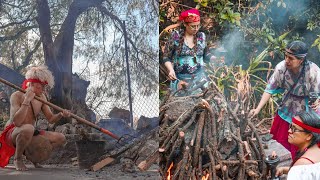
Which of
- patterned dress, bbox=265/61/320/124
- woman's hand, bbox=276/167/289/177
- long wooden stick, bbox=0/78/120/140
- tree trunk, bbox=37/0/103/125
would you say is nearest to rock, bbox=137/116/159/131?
long wooden stick, bbox=0/78/120/140

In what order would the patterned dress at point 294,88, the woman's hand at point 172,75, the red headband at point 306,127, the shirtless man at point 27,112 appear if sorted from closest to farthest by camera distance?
1. the shirtless man at point 27,112
2. the red headband at point 306,127
3. the patterned dress at point 294,88
4. the woman's hand at point 172,75

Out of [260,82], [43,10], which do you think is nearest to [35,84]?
[43,10]

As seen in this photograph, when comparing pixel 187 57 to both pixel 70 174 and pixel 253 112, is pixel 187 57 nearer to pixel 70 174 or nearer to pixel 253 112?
pixel 253 112

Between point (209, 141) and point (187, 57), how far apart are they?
0.79 metres

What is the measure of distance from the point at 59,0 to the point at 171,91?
130 cm

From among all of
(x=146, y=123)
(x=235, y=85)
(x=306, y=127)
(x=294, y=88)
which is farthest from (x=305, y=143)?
(x=146, y=123)

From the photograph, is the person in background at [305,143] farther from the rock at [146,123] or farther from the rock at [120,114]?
the rock at [120,114]

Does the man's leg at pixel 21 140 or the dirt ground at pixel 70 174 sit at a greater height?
the man's leg at pixel 21 140

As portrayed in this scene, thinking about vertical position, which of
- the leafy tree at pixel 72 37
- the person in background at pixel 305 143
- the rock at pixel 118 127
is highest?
the leafy tree at pixel 72 37

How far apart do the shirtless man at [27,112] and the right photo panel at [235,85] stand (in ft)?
3.37

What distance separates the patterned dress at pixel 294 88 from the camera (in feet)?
19.6

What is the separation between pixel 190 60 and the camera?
20.1 feet

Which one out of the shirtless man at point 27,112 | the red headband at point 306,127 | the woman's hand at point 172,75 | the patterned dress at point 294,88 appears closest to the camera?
the shirtless man at point 27,112

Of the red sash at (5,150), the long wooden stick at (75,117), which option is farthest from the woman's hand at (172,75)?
the red sash at (5,150)
